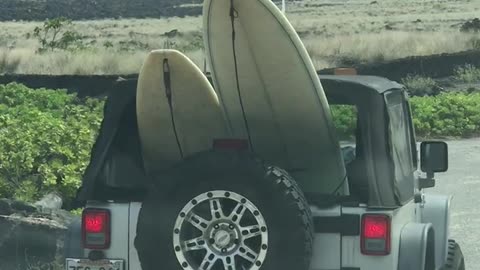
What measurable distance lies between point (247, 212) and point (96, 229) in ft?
2.88

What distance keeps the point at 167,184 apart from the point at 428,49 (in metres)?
36.8

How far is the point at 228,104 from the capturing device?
566 centimetres

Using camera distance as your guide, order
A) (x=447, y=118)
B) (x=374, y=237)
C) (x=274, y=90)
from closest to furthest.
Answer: (x=374, y=237) < (x=274, y=90) < (x=447, y=118)

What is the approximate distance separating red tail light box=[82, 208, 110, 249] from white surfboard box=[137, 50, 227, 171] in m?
0.51

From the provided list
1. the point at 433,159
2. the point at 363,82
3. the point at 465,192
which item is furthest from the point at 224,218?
the point at 465,192

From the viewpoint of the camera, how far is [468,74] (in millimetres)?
29781

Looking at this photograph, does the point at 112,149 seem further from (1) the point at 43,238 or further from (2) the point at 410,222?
(1) the point at 43,238

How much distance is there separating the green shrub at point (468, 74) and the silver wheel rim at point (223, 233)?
82.4 feet

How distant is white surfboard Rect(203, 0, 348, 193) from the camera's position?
211 inches

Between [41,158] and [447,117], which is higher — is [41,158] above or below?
below

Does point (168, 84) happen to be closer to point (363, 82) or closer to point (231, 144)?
point (231, 144)

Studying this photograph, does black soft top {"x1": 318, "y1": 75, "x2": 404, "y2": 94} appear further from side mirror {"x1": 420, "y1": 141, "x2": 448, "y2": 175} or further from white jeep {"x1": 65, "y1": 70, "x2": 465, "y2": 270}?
side mirror {"x1": 420, "y1": 141, "x2": 448, "y2": 175}

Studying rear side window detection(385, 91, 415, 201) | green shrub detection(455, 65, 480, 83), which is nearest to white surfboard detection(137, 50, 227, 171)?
rear side window detection(385, 91, 415, 201)

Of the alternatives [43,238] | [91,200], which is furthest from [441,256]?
[43,238]
